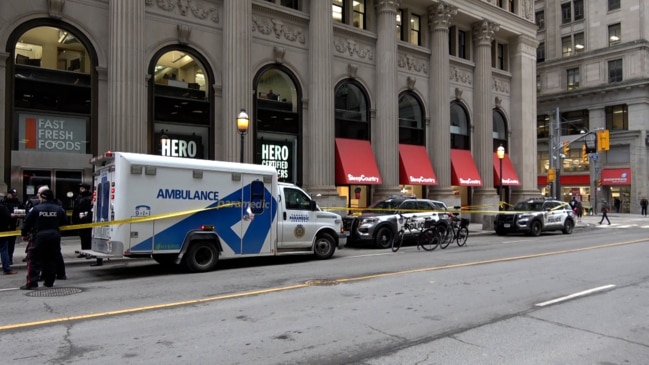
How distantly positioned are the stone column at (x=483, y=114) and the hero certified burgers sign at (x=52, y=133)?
23533mm

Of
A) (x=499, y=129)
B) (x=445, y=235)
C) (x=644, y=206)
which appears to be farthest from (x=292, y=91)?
(x=644, y=206)

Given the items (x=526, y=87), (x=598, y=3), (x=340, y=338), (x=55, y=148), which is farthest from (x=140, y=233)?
(x=598, y=3)

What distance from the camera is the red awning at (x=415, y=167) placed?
89.4 ft

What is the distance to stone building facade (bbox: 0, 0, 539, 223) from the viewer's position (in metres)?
17.1

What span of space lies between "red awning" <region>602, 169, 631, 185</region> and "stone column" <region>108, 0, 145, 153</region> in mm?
50081

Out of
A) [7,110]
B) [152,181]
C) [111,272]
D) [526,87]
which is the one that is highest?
[526,87]

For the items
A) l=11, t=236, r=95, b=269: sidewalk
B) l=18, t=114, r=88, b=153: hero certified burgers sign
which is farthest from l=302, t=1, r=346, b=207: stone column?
l=11, t=236, r=95, b=269: sidewalk

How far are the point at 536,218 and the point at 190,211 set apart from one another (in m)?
17.6

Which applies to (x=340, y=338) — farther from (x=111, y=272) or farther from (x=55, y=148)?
(x=55, y=148)

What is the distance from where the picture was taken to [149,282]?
10.0 meters

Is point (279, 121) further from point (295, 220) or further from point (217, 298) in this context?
point (217, 298)

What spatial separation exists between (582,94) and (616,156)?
7.61 m

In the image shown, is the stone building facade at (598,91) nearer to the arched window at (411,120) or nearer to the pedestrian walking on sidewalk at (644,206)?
the pedestrian walking on sidewalk at (644,206)

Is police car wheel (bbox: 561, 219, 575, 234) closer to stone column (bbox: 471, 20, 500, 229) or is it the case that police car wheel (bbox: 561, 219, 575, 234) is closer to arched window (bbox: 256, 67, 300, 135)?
stone column (bbox: 471, 20, 500, 229)
